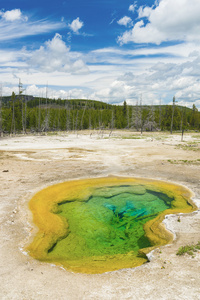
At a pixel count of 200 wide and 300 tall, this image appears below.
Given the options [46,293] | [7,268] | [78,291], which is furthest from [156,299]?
[7,268]

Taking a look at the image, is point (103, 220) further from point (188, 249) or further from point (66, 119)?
point (66, 119)

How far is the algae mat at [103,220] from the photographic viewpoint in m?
7.11

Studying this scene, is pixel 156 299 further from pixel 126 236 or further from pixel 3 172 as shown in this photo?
pixel 3 172

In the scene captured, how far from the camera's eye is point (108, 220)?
34.2 feet

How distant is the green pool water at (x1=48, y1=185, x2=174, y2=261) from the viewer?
780 centimetres

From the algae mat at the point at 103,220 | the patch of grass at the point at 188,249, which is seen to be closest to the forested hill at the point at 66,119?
the algae mat at the point at 103,220

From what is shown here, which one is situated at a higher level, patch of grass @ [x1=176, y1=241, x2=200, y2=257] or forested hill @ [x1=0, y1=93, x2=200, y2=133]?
forested hill @ [x1=0, y1=93, x2=200, y2=133]

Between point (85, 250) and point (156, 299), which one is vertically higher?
point (156, 299)

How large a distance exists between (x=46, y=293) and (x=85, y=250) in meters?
2.77

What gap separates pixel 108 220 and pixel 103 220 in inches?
9.2

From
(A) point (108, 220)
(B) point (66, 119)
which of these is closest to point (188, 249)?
(A) point (108, 220)

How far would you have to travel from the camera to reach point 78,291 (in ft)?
16.7

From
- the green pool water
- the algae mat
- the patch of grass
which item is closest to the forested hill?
the algae mat

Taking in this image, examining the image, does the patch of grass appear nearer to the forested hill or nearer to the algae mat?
the algae mat
